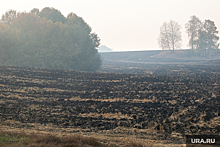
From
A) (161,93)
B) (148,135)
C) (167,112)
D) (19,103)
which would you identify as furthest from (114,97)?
(148,135)

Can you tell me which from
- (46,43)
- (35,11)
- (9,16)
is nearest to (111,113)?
(46,43)

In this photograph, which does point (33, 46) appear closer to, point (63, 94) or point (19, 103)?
point (63, 94)

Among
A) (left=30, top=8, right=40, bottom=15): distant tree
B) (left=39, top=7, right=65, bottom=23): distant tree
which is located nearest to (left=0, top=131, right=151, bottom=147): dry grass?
(left=39, top=7, right=65, bottom=23): distant tree

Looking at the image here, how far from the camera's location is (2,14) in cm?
6112

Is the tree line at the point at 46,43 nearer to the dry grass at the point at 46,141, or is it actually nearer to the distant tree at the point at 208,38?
the dry grass at the point at 46,141

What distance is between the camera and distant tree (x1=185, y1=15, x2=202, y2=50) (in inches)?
3790

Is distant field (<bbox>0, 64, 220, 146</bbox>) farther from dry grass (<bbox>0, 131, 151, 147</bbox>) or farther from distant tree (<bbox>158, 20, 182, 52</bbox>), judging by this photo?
distant tree (<bbox>158, 20, 182, 52</bbox>)

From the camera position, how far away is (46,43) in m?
54.8

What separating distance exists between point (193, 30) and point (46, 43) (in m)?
65.1

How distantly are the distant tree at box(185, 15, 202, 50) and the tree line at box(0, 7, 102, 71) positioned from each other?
49.4 meters

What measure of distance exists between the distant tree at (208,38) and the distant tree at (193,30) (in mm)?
2626

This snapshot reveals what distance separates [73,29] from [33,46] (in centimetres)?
1101

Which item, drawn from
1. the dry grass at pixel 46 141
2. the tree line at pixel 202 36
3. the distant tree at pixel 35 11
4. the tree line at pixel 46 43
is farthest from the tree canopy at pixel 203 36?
the dry grass at pixel 46 141

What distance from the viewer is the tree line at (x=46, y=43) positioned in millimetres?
51344
